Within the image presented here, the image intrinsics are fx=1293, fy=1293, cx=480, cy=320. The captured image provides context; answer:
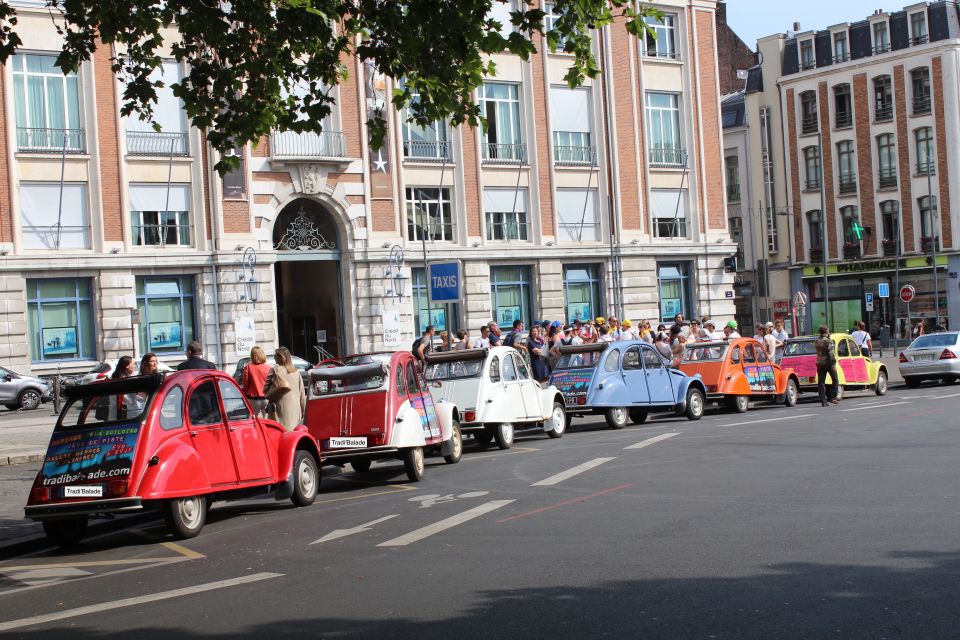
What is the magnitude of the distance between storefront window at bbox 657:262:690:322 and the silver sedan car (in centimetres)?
1251

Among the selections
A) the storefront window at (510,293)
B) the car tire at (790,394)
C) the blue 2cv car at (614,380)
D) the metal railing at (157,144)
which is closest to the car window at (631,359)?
the blue 2cv car at (614,380)

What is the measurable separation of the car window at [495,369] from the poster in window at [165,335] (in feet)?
62.0

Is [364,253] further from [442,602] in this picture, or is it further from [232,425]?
[442,602]

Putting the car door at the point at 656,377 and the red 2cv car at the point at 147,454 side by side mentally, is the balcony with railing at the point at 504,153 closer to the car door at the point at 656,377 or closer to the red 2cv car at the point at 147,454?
the car door at the point at 656,377

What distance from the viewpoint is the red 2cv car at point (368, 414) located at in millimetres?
16406

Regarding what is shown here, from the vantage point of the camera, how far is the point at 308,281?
42781 mm

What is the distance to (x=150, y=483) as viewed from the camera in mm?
12031

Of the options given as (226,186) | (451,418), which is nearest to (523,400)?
(451,418)

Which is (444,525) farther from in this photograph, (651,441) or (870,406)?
(870,406)

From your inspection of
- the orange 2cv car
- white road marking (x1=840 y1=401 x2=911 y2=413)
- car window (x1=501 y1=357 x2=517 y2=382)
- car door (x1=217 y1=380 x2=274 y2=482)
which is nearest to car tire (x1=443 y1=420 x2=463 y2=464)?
car window (x1=501 y1=357 x2=517 y2=382)

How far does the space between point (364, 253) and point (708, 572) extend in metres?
32.5

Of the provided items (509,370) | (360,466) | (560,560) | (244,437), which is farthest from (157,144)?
(560,560)

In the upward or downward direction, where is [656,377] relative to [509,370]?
downward

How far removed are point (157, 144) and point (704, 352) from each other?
60.5 feet
